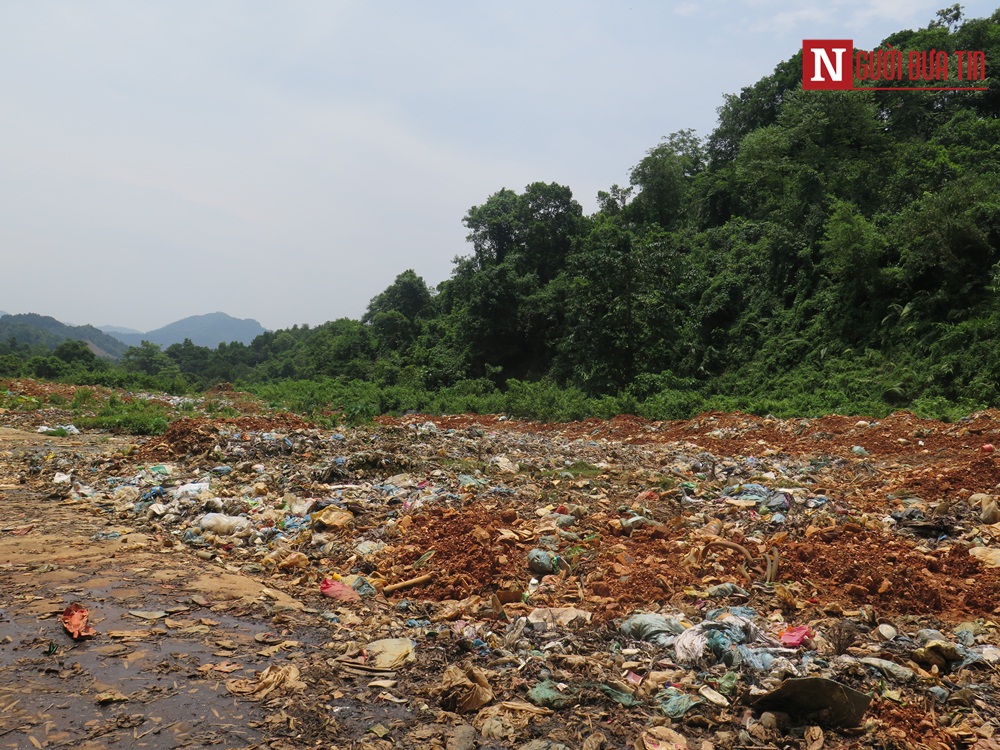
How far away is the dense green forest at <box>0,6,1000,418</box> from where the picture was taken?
41.2ft

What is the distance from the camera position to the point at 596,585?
3641mm

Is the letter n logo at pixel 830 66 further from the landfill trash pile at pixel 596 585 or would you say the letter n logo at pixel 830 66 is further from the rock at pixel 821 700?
the rock at pixel 821 700

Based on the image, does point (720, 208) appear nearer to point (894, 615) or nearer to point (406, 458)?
point (406, 458)

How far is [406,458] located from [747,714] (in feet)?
16.1

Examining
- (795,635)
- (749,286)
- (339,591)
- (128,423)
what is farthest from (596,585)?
(749,286)

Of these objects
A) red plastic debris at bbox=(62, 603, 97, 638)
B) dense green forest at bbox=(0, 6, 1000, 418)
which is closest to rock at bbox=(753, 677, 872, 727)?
red plastic debris at bbox=(62, 603, 97, 638)

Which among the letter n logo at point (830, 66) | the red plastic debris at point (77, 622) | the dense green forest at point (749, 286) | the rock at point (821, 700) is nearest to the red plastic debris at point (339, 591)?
the red plastic debris at point (77, 622)

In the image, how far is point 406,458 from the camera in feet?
22.4

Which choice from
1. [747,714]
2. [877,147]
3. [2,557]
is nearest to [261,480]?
[2,557]

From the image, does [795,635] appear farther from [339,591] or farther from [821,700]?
[339,591]

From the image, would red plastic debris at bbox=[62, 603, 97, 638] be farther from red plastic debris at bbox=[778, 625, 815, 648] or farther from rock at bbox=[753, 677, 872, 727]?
red plastic debris at bbox=[778, 625, 815, 648]

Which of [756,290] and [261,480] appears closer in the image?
[261,480]

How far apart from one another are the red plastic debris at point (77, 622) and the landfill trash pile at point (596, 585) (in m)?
0.70

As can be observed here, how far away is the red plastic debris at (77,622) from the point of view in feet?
9.55
